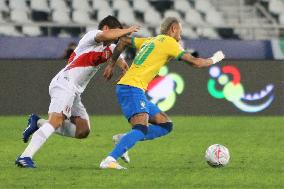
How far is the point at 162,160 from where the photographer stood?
11.8 meters

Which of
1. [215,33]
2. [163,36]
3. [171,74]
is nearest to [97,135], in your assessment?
[171,74]

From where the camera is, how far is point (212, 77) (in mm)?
20438

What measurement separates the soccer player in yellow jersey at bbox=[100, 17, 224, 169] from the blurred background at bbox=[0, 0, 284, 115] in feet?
30.5

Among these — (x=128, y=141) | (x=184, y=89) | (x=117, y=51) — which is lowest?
(x=128, y=141)

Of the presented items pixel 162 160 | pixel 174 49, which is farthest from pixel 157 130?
pixel 174 49

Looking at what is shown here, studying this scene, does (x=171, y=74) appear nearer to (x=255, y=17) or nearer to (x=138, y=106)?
(x=255, y=17)

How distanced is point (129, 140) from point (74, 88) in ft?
3.65

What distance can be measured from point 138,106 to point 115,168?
696mm

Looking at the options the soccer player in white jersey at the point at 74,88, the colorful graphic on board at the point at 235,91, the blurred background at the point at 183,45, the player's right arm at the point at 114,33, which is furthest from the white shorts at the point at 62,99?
the colorful graphic on board at the point at 235,91

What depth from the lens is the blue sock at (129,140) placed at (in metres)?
10.2

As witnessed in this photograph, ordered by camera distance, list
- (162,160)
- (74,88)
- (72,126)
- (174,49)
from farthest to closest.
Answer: (162,160) → (72,126) → (74,88) → (174,49)

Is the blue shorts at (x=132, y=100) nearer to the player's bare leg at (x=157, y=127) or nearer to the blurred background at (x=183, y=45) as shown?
the player's bare leg at (x=157, y=127)

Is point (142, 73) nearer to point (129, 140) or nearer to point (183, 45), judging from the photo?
point (129, 140)

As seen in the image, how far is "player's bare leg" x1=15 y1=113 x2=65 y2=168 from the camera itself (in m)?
10.3
